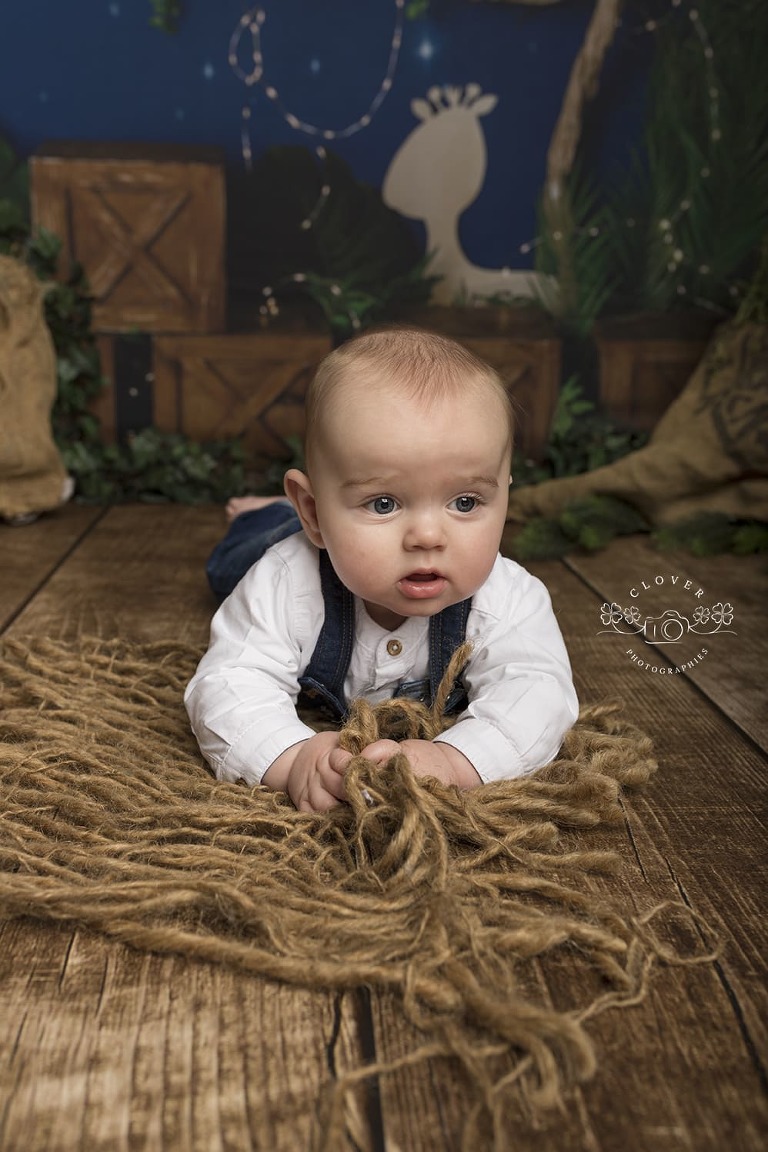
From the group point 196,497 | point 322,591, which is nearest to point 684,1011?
point 322,591

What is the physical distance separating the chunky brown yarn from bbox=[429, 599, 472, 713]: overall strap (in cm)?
7

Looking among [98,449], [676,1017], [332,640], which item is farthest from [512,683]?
[98,449]

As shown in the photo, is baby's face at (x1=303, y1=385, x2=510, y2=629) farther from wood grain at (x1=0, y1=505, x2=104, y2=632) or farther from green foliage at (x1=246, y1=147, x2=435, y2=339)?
green foliage at (x1=246, y1=147, x2=435, y2=339)

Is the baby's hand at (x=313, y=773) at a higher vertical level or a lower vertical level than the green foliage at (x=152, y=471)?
higher

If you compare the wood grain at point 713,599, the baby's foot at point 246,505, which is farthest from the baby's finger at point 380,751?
the baby's foot at point 246,505

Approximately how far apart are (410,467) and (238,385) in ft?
6.64

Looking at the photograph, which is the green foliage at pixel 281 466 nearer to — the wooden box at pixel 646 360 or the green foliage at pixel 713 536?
the wooden box at pixel 646 360

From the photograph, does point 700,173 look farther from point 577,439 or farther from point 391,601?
point 391,601

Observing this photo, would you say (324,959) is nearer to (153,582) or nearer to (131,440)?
(153,582)

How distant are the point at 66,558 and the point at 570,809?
1.50 metres

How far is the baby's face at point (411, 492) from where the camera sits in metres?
1.15

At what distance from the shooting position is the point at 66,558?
235cm

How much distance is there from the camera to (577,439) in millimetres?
3160

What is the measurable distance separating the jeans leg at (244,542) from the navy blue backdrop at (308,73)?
1413 millimetres
